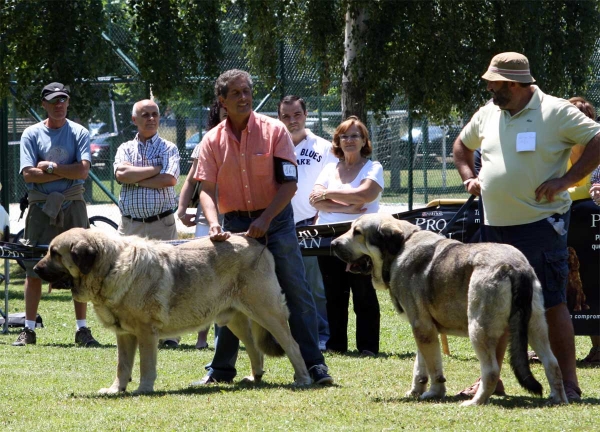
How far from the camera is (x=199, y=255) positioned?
6.60 m

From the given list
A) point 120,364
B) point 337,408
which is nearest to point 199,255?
point 120,364

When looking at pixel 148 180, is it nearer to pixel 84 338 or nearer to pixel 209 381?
pixel 84 338

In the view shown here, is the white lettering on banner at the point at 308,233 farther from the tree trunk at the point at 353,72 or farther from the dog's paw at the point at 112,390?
the tree trunk at the point at 353,72

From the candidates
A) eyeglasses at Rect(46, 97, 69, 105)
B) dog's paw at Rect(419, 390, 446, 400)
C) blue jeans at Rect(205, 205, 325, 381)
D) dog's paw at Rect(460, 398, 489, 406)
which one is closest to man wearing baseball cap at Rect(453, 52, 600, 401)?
dog's paw at Rect(419, 390, 446, 400)

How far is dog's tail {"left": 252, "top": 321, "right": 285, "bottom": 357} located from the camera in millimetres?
6734

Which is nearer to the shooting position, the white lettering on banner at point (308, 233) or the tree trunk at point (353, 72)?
the white lettering on banner at point (308, 233)

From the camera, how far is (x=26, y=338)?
30.2 feet

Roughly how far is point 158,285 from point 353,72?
787 cm

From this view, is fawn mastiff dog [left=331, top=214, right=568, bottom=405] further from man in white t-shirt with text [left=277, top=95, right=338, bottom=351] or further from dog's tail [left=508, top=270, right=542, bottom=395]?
man in white t-shirt with text [left=277, top=95, right=338, bottom=351]

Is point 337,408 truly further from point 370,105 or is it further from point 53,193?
point 370,105

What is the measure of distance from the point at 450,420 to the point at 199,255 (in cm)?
222

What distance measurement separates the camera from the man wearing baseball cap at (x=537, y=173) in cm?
597

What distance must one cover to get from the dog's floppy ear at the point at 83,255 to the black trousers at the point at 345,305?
2.86 meters

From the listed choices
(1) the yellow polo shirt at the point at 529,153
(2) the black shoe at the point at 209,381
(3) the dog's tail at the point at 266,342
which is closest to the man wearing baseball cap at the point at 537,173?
(1) the yellow polo shirt at the point at 529,153
